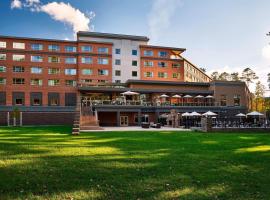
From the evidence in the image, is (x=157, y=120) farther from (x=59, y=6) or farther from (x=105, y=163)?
(x=105, y=163)

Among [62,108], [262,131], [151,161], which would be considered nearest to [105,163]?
[151,161]

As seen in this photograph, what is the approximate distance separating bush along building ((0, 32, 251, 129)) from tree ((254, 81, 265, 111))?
27.7 m

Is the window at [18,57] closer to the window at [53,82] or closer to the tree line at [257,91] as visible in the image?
the window at [53,82]

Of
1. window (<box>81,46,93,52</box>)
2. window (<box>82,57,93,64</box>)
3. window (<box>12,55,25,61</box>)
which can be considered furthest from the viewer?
window (<box>81,46,93,52</box>)

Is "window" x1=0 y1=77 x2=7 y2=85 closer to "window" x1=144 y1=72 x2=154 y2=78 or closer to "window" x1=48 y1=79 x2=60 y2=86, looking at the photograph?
"window" x1=48 y1=79 x2=60 y2=86

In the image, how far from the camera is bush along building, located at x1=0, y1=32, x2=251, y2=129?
43281 mm

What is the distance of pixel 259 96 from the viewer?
76312mm

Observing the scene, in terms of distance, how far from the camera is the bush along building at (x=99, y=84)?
142 feet

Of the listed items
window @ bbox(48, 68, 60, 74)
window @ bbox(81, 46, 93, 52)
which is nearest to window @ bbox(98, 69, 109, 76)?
window @ bbox(81, 46, 93, 52)

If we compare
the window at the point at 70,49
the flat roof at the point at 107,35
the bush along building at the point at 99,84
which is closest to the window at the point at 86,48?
the bush along building at the point at 99,84

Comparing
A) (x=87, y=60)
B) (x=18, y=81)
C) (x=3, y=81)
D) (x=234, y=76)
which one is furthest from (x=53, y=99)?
(x=234, y=76)

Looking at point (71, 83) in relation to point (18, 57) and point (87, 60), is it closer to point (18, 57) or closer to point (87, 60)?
point (87, 60)

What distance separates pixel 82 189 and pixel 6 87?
47166 millimetres

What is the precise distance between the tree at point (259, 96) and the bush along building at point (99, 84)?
27729mm
